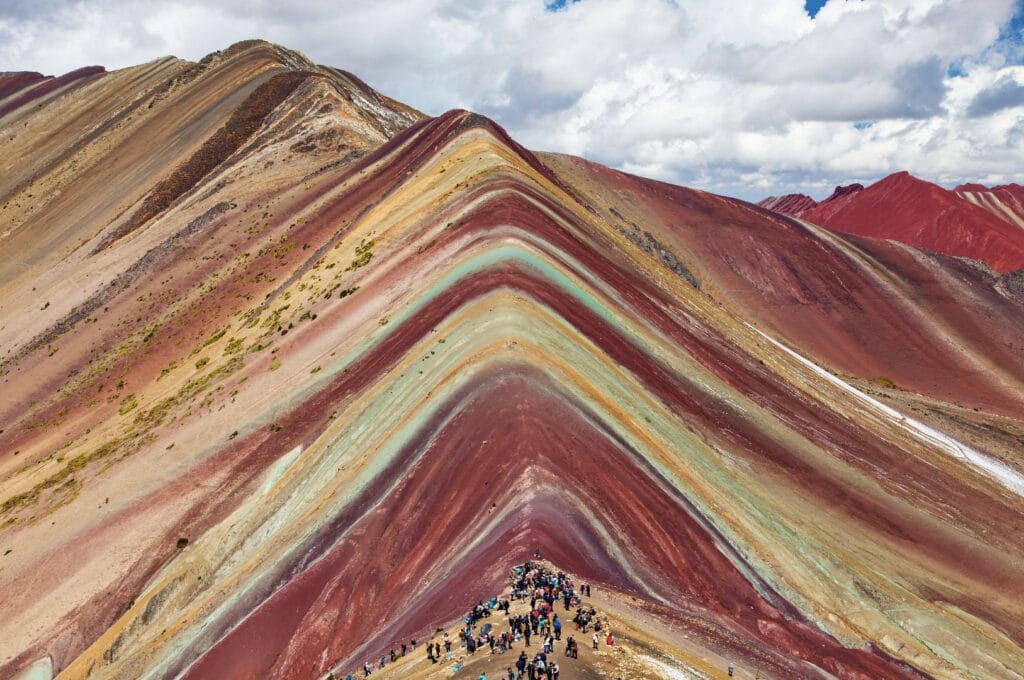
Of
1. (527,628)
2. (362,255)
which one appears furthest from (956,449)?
(527,628)

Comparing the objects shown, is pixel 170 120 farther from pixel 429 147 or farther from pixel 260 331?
pixel 260 331

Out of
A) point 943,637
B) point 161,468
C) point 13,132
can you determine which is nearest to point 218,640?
point 161,468

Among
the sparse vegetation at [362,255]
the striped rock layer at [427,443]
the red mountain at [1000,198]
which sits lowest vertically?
the striped rock layer at [427,443]

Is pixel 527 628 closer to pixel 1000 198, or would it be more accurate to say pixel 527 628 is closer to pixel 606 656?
pixel 606 656

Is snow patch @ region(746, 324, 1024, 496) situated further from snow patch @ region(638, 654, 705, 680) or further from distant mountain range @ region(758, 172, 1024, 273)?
distant mountain range @ region(758, 172, 1024, 273)

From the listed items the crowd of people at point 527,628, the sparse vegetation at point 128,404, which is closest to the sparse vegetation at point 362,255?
the sparse vegetation at point 128,404

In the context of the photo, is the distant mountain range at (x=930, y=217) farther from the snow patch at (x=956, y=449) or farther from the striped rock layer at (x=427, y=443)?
the snow patch at (x=956, y=449)

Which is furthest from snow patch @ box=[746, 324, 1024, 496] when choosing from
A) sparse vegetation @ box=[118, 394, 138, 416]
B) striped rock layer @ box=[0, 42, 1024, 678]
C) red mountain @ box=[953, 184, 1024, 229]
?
red mountain @ box=[953, 184, 1024, 229]
